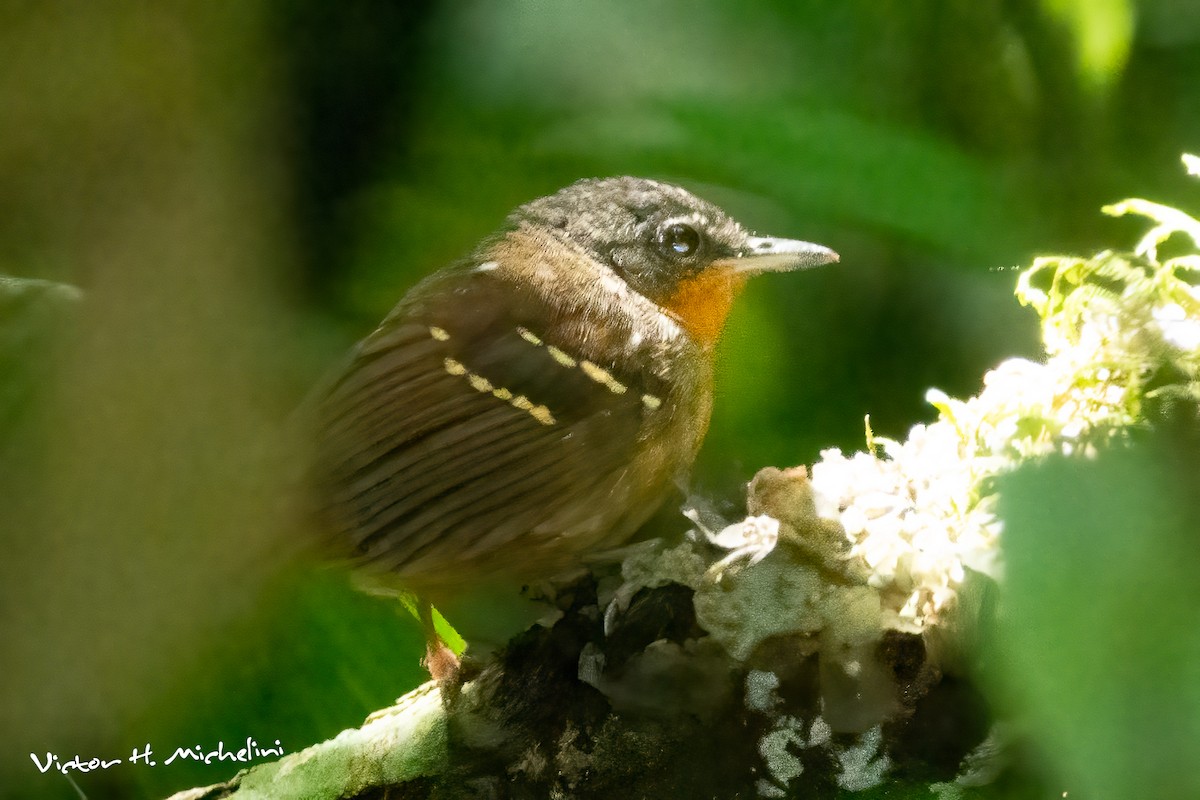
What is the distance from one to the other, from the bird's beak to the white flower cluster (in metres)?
0.22

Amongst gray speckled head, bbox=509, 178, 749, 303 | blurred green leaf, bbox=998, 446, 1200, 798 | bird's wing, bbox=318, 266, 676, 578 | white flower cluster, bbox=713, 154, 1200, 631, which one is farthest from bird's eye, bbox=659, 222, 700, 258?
blurred green leaf, bbox=998, 446, 1200, 798

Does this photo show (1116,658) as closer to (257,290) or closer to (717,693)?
(717,693)

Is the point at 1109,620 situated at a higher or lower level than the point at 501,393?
lower

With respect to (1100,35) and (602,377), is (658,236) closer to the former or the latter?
(602,377)

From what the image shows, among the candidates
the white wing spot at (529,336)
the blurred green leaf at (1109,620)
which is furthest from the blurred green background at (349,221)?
the blurred green leaf at (1109,620)

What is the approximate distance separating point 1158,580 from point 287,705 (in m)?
0.89

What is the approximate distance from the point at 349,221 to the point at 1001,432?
2.39 ft

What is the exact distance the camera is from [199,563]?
1.07 meters

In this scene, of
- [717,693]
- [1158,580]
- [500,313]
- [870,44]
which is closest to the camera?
[1158,580]

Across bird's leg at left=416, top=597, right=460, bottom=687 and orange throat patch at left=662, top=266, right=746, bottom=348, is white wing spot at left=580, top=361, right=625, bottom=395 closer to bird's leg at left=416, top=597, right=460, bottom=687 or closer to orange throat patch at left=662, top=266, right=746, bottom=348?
orange throat patch at left=662, top=266, right=746, bottom=348

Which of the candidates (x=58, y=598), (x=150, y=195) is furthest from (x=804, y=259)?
(x=58, y=598)

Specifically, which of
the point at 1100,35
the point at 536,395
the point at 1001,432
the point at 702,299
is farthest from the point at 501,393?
the point at 1100,35

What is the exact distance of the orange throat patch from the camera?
107 centimetres

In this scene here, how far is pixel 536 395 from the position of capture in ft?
3.24
